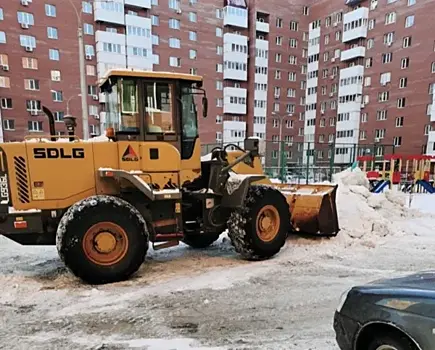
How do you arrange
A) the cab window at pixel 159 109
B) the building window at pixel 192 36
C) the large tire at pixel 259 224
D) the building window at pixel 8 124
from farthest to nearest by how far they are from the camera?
1. the building window at pixel 192 36
2. the building window at pixel 8 124
3. the large tire at pixel 259 224
4. the cab window at pixel 159 109

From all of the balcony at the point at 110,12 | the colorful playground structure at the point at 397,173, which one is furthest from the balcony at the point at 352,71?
the balcony at the point at 110,12

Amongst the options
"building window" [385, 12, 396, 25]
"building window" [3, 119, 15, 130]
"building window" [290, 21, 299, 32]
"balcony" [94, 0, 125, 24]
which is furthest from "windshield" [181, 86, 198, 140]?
"building window" [290, 21, 299, 32]

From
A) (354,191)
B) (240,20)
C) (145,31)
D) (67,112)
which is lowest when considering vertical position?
(354,191)

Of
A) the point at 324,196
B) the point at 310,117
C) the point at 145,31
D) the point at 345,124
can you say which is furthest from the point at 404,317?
the point at 310,117

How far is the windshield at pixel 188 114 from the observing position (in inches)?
236

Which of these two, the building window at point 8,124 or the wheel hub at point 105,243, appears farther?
the building window at point 8,124

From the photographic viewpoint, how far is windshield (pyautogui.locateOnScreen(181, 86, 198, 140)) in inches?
236

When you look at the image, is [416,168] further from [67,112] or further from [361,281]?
[67,112]

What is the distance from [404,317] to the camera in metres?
2.30

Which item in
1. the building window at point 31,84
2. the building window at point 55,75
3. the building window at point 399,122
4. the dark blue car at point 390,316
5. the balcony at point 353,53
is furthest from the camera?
the balcony at point 353,53

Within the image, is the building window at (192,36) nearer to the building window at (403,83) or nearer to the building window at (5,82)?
the building window at (5,82)

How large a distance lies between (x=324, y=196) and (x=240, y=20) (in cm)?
4259

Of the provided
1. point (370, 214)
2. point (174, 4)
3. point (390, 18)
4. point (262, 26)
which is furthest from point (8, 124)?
point (390, 18)

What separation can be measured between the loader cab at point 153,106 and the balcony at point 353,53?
141 feet
